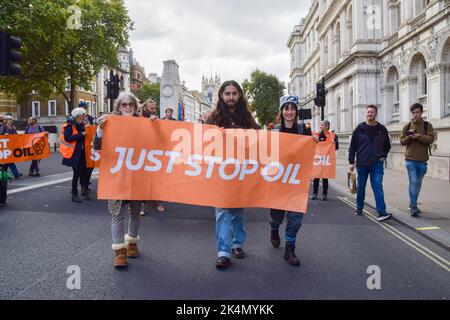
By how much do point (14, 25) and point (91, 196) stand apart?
76.1ft

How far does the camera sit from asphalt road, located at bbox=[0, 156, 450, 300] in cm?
354

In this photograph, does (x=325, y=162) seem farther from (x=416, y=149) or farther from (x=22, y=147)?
(x=22, y=147)

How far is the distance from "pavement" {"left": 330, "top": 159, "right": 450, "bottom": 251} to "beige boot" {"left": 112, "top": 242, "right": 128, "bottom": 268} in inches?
161

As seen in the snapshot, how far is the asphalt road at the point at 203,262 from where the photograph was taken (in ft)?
11.6

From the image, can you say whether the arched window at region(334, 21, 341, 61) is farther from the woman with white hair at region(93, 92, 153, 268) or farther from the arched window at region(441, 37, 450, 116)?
the woman with white hair at region(93, 92, 153, 268)

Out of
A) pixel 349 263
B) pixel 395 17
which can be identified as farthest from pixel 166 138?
pixel 395 17

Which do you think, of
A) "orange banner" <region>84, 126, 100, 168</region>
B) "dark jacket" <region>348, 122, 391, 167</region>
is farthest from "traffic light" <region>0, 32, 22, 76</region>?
"dark jacket" <region>348, 122, 391, 167</region>

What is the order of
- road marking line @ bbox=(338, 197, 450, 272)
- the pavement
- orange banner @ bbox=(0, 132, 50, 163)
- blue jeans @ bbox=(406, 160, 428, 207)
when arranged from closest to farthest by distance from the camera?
1. road marking line @ bbox=(338, 197, 450, 272)
2. the pavement
3. blue jeans @ bbox=(406, 160, 428, 207)
4. orange banner @ bbox=(0, 132, 50, 163)

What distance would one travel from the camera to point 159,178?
4.48 meters

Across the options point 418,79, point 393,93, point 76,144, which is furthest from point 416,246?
point 393,93

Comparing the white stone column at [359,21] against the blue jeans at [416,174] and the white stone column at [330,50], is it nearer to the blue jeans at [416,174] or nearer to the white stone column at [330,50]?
the white stone column at [330,50]

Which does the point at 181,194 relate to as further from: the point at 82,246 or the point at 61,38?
the point at 61,38

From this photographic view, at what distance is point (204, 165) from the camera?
4422mm

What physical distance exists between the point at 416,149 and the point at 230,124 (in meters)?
4.58
